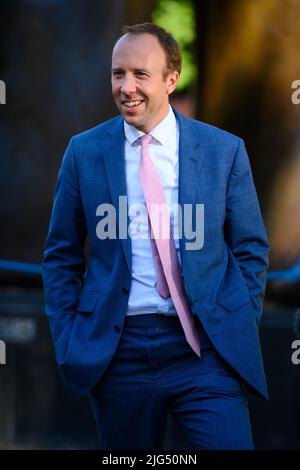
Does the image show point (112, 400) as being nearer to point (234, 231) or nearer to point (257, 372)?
point (257, 372)

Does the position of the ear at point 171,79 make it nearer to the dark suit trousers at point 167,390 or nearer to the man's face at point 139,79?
the man's face at point 139,79

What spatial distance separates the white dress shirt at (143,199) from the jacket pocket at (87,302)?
0.49ft

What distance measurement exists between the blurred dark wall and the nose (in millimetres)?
2182

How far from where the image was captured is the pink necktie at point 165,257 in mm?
3652

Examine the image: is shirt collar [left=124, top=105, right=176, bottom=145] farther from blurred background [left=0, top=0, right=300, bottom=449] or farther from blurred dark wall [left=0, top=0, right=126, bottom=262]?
blurred dark wall [left=0, top=0, right=126, bottom=262]

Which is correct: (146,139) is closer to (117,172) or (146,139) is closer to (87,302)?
(117,172)

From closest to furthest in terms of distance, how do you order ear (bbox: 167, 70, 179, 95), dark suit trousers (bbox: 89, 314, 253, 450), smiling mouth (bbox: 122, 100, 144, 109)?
dark suit trousers (bbox: 89, 314, 253, 450) < smiling mouth (bbox: 122, 100, 144, 109) < ear (bbox: 167, 70, 179, 95)

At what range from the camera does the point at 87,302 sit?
12.4 ft

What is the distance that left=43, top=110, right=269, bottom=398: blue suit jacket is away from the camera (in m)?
3.70

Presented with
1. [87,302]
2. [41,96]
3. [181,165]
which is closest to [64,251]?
[87,302]

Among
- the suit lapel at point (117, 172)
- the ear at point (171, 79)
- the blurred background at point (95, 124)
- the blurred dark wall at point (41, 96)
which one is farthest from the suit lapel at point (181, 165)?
the blurred dark wall at point (41, 96)

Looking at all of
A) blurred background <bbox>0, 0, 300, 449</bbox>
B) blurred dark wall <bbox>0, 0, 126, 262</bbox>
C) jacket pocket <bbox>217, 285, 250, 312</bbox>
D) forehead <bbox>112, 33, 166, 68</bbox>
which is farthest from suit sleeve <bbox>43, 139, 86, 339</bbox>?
blurred dark wall <bbox>0, 0, 126, 262</bbox>
